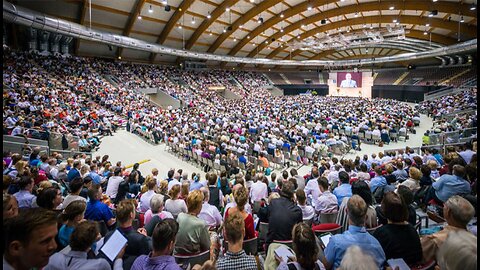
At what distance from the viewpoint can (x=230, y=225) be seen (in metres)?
2.12

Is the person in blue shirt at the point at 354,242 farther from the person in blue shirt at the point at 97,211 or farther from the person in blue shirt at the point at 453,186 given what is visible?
the person in blue shirt at the point at 97,211

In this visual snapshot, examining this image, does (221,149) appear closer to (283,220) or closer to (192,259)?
(283,220)

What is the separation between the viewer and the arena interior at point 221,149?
7.21 feet

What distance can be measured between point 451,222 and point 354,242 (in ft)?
3.26

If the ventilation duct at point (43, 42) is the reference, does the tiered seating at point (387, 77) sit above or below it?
above

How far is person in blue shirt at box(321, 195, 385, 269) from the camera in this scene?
7.11ft

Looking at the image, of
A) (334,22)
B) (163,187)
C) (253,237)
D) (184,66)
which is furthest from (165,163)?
(334,22)

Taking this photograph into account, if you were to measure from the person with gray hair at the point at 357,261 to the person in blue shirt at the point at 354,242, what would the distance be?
67 cm

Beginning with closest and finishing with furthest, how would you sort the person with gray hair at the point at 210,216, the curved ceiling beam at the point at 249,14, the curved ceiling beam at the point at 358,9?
the person with gray hair at the point at 210,216
the curved ceiling beam at the point at 358,9
the curved ceiling beam at the point at 249,14

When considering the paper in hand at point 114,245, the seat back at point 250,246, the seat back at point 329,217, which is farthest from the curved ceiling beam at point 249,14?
the paper in hand at point 114,245

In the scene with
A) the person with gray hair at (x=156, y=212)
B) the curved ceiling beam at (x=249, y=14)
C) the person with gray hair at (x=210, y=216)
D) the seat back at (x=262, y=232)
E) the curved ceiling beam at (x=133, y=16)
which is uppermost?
the curved ceiling beam at (x=249, y=14)

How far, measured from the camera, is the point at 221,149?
422 inches

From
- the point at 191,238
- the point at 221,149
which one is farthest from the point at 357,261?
the point at 221,149

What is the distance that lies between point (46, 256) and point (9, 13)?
18.3 meters
